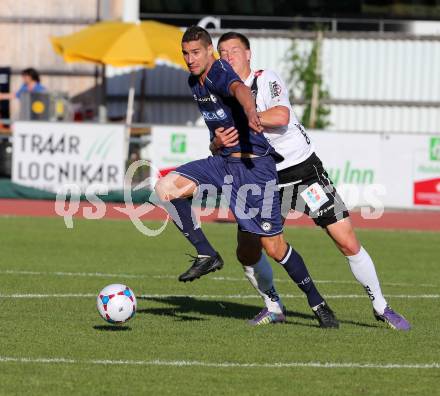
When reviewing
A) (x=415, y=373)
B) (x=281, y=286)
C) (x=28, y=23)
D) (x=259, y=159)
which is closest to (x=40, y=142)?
(x=28, y=23)

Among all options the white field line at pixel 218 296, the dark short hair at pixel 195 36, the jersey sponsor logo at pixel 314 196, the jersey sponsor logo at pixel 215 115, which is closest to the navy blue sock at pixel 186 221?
the jersey sponsor logo at pixel 215 115

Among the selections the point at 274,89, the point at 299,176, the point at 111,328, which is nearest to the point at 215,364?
the point at 111,328

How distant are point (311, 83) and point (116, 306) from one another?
60.8 feet

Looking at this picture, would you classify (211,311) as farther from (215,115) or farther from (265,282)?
(215,115)

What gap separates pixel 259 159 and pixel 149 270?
14.6 ft

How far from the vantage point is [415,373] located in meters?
7.28

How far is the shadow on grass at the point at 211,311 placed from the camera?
9.46 metres

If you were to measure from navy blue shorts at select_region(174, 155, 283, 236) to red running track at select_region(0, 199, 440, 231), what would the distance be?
10461mm

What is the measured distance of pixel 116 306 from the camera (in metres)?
8.59

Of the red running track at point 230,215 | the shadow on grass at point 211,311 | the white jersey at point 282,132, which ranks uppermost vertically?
the white jersey at point 282,132

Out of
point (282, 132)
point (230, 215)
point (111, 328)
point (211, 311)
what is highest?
point (282, 132)

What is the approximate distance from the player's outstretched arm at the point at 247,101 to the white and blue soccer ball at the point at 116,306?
1598 millimetres

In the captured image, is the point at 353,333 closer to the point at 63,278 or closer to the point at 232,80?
the point at 232,80

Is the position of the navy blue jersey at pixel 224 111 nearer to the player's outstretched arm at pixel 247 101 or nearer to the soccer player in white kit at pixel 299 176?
the soccer player in white kit at pixel 299 176
